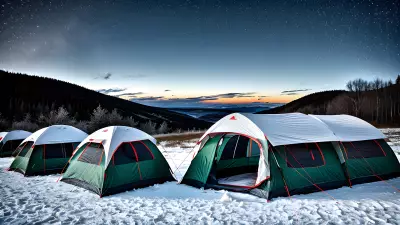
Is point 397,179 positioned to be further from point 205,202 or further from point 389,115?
point 389,115

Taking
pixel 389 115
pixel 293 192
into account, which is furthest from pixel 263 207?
pixel 389 115

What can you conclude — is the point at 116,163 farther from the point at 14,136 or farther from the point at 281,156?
the point at 14,136

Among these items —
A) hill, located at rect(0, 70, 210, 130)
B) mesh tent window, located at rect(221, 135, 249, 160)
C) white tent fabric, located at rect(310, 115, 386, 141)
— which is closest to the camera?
white tent fabric, located at rect(310, 115, 386, 141)

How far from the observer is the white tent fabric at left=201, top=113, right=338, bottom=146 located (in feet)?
30.2

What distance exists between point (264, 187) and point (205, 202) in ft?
6.14

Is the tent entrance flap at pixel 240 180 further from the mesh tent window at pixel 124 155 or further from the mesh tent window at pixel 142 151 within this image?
the mesh tent window at pixel 124 155

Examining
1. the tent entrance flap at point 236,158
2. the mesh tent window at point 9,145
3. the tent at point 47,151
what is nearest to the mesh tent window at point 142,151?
the tent entrance flap at point 236,158

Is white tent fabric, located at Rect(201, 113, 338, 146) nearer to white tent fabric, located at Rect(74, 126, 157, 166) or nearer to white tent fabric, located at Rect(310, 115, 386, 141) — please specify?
white tent fabric, located at Rect(310, 115, 386, 141)

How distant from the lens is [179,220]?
693 cm

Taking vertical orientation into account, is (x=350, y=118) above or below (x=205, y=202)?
above

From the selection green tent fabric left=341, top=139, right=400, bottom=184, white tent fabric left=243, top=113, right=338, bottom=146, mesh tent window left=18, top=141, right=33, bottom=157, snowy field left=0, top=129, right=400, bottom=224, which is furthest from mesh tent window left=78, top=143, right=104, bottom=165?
green tent fabric left=341, top=139, right=400, bottom=184

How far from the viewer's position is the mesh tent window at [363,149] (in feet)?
34.0

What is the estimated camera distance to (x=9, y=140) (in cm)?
2152

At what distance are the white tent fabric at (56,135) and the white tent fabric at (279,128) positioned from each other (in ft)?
25.1
